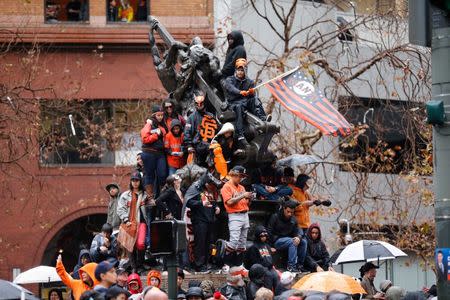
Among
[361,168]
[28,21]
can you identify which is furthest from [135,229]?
[28,21]

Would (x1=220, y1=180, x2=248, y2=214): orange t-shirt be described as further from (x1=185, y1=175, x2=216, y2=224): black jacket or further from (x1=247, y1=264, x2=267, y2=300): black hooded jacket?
(x1=247, y1=264, x2=267, y2=300): black hooded jacket

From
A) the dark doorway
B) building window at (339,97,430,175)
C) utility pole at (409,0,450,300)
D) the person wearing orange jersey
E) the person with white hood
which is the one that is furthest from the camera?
the dark doorway

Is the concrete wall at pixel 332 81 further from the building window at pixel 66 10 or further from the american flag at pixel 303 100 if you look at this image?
the american flag at pixel 303 100

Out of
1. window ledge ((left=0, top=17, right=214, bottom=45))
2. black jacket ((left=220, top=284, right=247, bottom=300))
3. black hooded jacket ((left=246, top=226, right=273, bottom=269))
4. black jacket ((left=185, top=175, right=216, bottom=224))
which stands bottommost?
black jacket ((left=220, top=284, right=247, bottom=300))

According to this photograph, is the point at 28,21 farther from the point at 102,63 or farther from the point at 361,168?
the point at 361,168

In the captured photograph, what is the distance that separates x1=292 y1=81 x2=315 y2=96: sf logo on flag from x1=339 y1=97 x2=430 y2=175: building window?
8.44 meters

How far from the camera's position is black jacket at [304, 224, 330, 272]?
2606 cm

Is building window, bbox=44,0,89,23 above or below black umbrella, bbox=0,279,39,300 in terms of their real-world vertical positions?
above

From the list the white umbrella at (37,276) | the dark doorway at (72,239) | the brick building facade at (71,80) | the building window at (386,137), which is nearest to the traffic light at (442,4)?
the white umbrella at (37,276)

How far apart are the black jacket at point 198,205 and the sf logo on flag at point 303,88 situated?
3.66m

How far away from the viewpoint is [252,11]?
4553 cm

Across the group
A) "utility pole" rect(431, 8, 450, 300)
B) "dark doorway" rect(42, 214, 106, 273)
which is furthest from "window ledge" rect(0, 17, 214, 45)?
"utility pole" rect(431, 8, 450, 300)

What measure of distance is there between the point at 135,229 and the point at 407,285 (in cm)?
2230

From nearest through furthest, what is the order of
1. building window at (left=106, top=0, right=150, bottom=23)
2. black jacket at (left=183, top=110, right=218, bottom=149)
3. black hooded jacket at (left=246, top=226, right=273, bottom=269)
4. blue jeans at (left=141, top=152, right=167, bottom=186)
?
black hooded jacket at (left=246, top=226, right=273, bottom=269) < black jacket at (left=183, top=110, right=218, bottom=149) < blue jeans at (left=141, top=152, right=167, bottom=186) < building window at (left=106, top=0, right=150, bottom=23)
